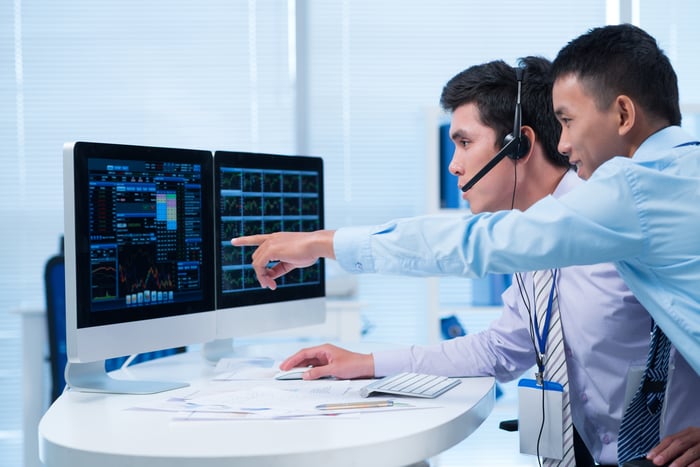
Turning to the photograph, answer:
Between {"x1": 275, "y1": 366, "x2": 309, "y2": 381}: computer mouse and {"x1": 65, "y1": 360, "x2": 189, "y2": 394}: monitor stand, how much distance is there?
0.71 ft

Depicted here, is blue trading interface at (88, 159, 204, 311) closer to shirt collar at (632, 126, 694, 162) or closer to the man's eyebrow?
the man's eyebrow

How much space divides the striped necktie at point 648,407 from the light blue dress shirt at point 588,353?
0.08 m

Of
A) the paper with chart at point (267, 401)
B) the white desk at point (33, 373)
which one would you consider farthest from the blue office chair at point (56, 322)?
the paper with chart at point (267, 401)

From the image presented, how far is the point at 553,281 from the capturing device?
165 cm

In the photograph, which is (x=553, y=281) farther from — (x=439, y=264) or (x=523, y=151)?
(x=439, y=264)

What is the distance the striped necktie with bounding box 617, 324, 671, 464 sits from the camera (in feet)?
4.63

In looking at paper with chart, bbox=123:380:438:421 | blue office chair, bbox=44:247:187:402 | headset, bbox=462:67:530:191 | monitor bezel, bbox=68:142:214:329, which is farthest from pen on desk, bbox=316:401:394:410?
blue office chair, bbox=44:247:187:402

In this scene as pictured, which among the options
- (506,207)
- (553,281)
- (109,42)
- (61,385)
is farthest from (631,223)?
(109,42)

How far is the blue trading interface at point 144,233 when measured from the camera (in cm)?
144

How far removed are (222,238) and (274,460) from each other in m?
0.81

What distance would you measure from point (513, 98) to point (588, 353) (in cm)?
65

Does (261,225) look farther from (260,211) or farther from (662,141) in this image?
(662,141)

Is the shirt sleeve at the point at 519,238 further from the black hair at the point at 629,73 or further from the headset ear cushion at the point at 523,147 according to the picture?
the headset ear cushion at the point at 523,147

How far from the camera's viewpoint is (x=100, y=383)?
1507mm
